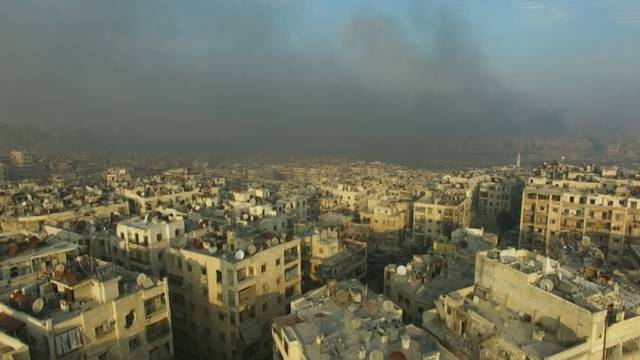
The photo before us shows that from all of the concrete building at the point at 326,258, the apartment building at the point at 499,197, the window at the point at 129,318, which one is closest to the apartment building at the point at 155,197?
the concrete building at the point at 326,258

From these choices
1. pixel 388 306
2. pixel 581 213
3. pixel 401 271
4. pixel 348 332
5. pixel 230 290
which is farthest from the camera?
pixel 581 213

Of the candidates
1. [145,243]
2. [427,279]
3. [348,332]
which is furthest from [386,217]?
[348,332]

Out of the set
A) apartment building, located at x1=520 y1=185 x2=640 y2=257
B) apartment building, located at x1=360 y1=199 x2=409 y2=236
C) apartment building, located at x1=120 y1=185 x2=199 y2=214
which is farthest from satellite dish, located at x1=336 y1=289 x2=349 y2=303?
apartment building, located at x1=120 y1=185 x2=199 y2=214

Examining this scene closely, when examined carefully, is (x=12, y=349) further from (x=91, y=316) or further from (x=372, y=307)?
(x=372, y=307)

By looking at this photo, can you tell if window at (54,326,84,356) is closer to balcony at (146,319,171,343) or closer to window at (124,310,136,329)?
window at (124,310,136,329)

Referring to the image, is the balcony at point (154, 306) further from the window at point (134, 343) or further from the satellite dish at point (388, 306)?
the satellite dish at point (388, 306)

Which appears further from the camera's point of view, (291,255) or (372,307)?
(291,255)

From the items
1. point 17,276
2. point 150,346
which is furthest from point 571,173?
point 17,276
